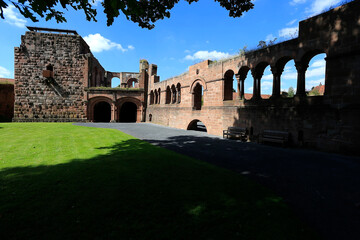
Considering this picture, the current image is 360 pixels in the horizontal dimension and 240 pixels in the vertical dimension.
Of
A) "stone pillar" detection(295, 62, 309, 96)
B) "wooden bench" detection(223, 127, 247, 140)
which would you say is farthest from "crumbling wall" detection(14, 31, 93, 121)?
"stone pillar" detection(295, 62, 309, 96)

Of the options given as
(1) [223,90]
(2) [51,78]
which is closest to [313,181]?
(1) [223,90]

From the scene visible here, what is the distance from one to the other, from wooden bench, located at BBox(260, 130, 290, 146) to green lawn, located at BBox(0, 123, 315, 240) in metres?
5.61

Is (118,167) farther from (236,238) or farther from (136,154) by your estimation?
(236,238)

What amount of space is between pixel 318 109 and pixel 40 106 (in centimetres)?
2807

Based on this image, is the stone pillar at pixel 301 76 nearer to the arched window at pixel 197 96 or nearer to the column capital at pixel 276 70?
the column capital at pixel 276 70

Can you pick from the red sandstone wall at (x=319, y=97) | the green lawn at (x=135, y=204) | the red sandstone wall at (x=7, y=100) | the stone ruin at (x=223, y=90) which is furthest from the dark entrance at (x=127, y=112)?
the green lawn at (x=135, y=204)

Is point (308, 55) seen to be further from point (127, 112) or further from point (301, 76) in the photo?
point (127, 112)

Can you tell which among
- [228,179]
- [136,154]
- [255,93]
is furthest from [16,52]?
[228,179]

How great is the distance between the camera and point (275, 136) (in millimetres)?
9594

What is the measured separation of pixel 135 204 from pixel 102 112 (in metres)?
27.2

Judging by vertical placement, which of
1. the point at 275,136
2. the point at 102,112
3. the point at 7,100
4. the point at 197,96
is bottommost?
the point at 275,136

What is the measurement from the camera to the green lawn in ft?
8.49

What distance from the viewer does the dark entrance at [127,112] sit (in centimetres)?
2870

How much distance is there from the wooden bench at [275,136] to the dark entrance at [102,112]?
936 inches
